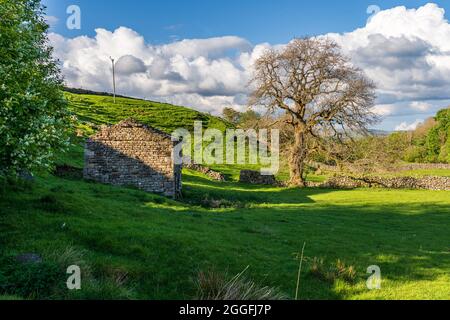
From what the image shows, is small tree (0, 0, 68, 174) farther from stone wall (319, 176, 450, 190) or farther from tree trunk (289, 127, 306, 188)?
stone wall (319, 176, 450, 190)

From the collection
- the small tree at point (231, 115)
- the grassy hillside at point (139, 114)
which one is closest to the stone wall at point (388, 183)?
the grassy hillside at point (139, 114)

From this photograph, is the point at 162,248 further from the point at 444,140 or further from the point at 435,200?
the point at 444,140

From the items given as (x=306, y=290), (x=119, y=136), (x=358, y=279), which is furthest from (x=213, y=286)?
(x=119, y=136)

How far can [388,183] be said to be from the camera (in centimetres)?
4478

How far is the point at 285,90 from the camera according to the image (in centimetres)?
4394

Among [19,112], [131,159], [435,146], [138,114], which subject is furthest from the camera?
[435,146]

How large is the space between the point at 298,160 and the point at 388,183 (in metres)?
10.1

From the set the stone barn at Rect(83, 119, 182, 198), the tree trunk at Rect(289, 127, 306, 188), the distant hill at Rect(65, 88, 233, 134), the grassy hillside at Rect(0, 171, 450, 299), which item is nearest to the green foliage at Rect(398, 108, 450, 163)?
the distant hill at Rect(65, 88, 233, 134)

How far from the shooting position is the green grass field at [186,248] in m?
9.70

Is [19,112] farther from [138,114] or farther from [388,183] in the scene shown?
[138,114]

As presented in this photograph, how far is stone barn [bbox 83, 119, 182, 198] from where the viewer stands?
30.2 m

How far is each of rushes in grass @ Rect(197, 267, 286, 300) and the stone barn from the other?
807 inches

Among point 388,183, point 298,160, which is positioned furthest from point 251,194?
point 388,183

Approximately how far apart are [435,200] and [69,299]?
111ft
